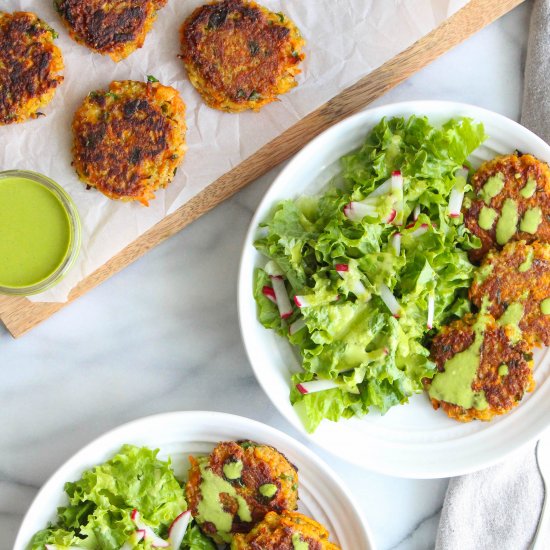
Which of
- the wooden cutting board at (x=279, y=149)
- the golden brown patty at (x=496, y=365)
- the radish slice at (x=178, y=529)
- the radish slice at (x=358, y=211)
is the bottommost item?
the golden brown patty at (x=496, y=365)

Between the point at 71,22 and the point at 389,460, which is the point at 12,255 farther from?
the point at 389,460

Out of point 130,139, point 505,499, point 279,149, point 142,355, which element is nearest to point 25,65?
point 130,139

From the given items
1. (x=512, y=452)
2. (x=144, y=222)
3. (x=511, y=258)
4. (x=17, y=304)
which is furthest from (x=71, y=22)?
(x=512, y=452)

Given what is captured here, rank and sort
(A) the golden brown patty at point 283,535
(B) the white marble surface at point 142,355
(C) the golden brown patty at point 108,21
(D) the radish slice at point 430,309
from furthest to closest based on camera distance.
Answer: (B) the white marble surface at point 142,355 → (C) the golden brown patty at point 108,21 → (D) the radish slice at point 430,309 → (A) the golden brown patty at point 283,535

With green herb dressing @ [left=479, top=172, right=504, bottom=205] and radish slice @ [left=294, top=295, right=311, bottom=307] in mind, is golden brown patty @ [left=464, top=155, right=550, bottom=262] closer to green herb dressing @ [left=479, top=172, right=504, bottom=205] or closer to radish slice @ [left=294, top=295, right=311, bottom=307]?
green herb dressing @ [left=479, top=172, right=504, bottom=205]

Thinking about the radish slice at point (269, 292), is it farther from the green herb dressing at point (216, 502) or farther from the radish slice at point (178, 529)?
the radish slice at point (178, 529)

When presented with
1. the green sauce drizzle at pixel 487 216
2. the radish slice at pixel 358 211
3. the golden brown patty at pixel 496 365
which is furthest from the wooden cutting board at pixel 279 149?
the golden brown patty at pixel 496 365
